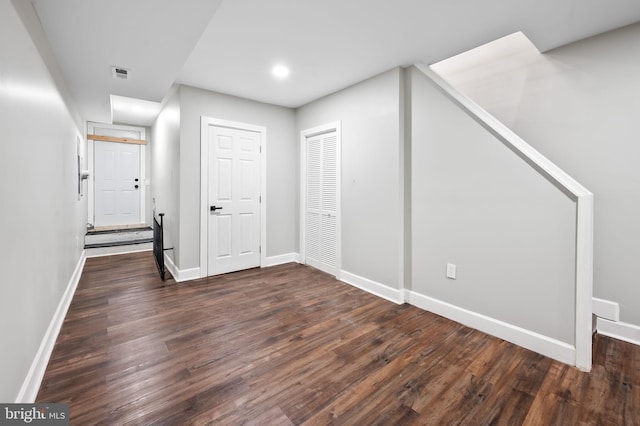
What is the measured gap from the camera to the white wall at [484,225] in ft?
6.79

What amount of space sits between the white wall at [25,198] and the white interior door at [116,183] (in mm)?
3788

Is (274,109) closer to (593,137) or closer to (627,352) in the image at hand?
(593,137)

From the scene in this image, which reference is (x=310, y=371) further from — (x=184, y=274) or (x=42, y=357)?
(x=184, y=274)

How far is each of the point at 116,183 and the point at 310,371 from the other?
19.6 ft

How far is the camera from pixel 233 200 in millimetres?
4066

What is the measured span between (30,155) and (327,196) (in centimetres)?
297

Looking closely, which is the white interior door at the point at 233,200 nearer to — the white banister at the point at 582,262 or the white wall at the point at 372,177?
the white wall at the point at 372,177

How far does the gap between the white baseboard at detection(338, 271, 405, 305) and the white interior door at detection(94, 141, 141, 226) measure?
4.96m

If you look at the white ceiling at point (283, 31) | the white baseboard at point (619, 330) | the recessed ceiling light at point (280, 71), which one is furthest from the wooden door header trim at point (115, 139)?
the white baseboard at point (619, 330)

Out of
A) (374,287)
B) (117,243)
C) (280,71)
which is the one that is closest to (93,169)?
(117,243)

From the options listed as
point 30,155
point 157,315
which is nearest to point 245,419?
point 157,315

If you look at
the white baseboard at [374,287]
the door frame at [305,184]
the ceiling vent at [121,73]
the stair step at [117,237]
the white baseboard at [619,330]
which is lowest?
the white baseboard at [619,330]

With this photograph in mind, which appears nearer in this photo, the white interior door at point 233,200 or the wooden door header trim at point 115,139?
the white interior door at point 233,200

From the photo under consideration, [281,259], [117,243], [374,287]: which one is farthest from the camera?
[117,243]
